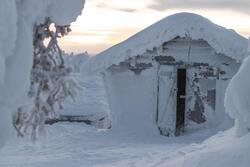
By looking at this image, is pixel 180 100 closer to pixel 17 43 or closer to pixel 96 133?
pixel 96 133

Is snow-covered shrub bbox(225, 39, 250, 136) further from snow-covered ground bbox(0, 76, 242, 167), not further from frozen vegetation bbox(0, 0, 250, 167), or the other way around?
snow-covered ground bbox(0, 76, 242, 167)

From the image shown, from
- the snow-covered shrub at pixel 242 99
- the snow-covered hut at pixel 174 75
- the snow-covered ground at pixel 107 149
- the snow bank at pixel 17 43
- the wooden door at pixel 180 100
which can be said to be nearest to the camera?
the snow bank at pixel 17 43

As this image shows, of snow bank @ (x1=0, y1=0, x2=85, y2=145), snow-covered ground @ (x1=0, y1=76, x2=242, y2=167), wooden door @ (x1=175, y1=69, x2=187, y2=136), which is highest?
snow bank @ (x1=0, y1=0, x2=85, y2=145)

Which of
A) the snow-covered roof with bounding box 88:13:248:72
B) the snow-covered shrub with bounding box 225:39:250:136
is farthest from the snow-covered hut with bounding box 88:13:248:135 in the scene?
the snow-covered shrub with bounding box 225:39:250:136

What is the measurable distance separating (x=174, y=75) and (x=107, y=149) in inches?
162

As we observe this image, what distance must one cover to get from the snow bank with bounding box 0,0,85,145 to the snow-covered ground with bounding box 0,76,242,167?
235 cm

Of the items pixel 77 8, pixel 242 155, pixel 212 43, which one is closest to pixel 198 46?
pixel 212 43

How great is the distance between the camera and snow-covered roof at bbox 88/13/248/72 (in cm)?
1778

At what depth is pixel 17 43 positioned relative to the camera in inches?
263

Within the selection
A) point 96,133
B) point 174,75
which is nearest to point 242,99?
point 174,75

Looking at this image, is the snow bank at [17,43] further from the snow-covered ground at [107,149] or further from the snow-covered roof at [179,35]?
the snow-covered roof at [179,35]

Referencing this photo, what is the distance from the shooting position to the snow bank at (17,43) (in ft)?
20.6

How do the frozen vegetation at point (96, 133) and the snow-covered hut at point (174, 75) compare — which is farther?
the snow-covered hut at point (174, 75)

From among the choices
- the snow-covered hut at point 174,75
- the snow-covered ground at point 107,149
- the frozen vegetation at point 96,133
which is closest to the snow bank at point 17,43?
the frozen vegetation at point 96,133
